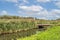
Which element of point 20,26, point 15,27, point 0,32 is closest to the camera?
point 0,32

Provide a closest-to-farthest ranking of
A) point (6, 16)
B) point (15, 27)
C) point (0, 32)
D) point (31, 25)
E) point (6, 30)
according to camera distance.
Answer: point (0, 32)
point (6, 30)
point (15, 27)
point (31, 25)
point (6, 16)

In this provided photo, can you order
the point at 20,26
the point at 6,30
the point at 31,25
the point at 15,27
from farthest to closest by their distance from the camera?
1. the point at 31,25
2. the point at 20,26
3. the point at 15,27
4. the point at 6,30

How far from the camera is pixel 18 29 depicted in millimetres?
62312

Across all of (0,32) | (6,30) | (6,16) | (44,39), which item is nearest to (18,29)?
(6,30)

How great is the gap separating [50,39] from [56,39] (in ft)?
2.03

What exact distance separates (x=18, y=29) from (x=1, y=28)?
9276 mm

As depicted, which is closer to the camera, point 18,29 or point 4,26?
point 4,26

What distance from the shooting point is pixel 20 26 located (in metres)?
64.9

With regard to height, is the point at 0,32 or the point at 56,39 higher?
the point at 56,39

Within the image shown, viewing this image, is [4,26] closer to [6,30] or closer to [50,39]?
[6,30]

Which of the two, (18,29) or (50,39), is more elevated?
(50,39)

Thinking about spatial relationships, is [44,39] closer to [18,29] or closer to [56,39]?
[56,39]

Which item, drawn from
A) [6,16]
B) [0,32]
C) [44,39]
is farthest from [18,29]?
[44,39]

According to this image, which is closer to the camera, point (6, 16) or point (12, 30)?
point (12, 30)
